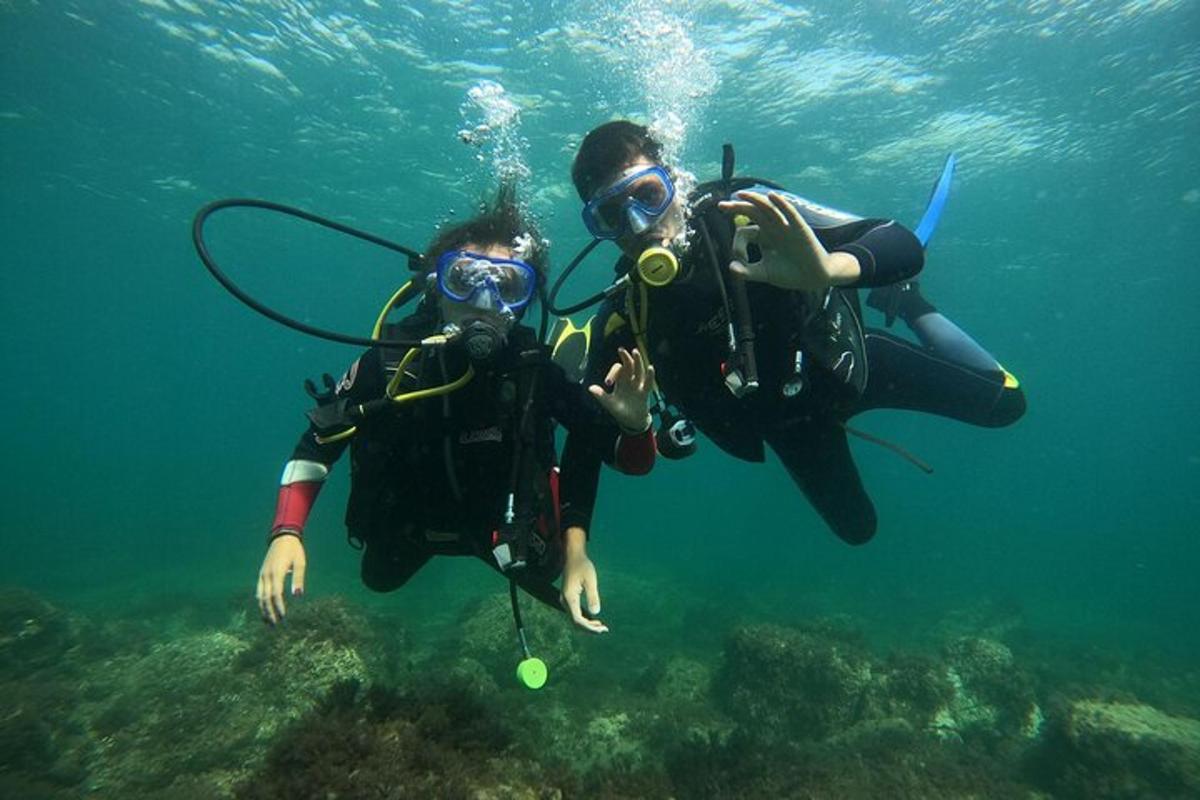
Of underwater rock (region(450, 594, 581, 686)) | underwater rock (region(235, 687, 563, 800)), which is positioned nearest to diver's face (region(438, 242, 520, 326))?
underwater rock (region(235, 687, 563, 800))

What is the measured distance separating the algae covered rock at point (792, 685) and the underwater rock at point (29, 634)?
12493mm

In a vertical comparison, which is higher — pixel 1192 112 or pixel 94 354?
pixel 1192 112

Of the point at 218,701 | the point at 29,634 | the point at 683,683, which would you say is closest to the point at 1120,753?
the point at 683,683

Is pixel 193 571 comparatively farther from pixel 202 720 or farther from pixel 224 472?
pixel 224 472

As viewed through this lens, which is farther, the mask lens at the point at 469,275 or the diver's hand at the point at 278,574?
the mask lens at the point at 469,275

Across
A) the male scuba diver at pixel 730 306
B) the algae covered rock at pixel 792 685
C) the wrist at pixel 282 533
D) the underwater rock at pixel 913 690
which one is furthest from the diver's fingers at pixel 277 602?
the underwater rock at pixel 913 690

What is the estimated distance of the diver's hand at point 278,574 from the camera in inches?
129

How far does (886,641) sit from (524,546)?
58.2 feet

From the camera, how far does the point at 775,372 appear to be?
14.4 ft

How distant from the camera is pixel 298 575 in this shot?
344 centimetres

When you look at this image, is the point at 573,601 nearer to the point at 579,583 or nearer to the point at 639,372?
the point at 579,583

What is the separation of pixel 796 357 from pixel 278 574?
11.8 feet

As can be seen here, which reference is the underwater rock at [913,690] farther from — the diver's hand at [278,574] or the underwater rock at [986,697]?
the diver's hand at [278,574]

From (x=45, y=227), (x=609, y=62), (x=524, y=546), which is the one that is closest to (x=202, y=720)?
(x=524, y=546)
